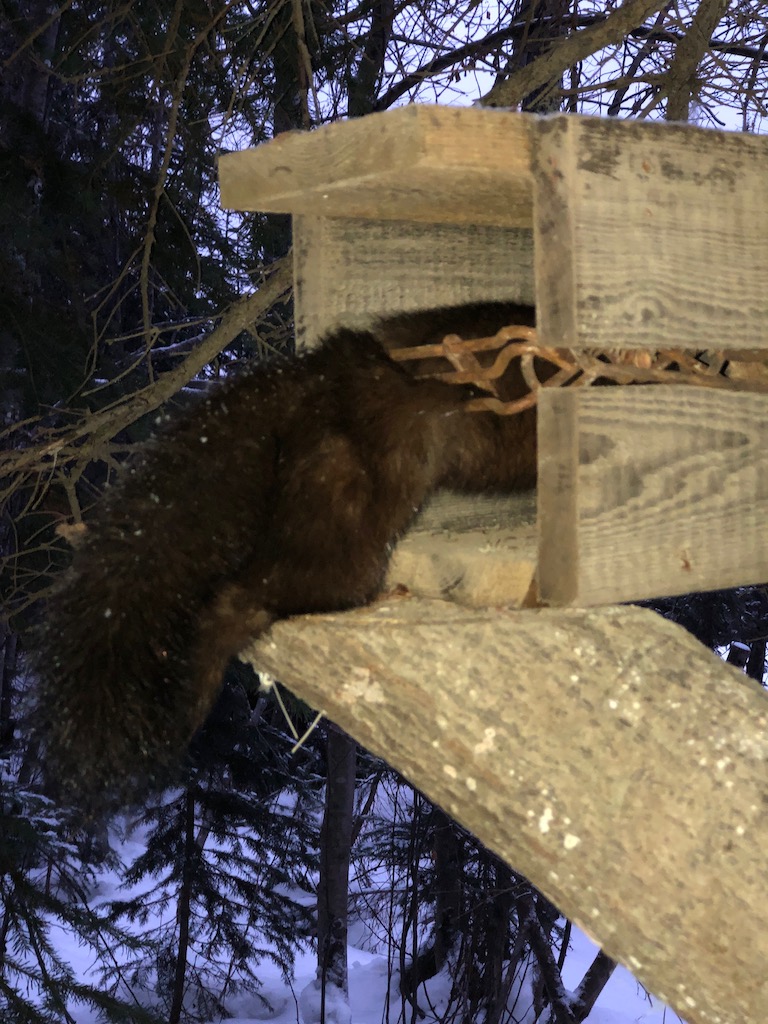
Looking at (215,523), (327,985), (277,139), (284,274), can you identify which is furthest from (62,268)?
(327,985)

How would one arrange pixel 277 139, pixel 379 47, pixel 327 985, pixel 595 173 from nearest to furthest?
pixel 595 173 < pixel 277 139 < pixel 379 47 < pixel 327 985

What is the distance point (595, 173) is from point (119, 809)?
1017mm

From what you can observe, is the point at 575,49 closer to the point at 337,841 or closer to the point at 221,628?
the point at 221,628

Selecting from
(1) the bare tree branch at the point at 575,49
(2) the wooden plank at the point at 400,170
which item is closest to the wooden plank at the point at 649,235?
(2) the wooden plank at the point at 400,170

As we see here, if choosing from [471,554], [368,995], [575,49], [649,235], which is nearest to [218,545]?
[471,554]

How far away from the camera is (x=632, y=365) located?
1.35m

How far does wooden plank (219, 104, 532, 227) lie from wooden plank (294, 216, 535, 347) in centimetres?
5

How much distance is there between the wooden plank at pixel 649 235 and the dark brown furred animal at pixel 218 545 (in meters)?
0.29

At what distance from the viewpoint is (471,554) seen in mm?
1557

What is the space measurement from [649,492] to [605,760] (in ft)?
1.17

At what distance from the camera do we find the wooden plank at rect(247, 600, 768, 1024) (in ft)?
3.72

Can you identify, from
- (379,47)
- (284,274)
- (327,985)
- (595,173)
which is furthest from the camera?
(327,985)

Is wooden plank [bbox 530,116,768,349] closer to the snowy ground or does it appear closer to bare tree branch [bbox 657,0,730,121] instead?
bare tree branch [bbox 657,0,730,121]

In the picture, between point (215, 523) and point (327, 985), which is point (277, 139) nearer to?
point (215, 523)
